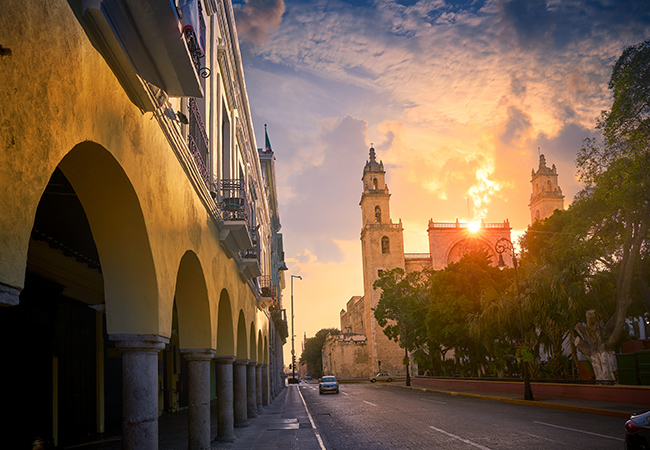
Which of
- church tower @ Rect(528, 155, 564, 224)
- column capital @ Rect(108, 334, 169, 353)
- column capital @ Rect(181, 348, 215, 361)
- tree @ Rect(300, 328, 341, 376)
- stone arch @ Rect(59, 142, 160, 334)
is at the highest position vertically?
church tower @ Rect(528, 155, 564, 224)

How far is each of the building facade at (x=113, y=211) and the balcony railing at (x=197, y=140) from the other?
6cm

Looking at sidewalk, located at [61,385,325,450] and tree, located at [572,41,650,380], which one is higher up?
tree, located at [572,41,650,380]

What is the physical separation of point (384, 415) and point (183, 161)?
14941 millimetres

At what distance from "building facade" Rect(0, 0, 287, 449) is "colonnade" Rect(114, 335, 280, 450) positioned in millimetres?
23

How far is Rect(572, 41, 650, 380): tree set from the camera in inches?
778

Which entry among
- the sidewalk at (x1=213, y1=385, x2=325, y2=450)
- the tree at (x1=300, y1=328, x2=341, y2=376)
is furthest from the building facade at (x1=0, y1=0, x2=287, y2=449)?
the tree at (x1=300, y1=328, x2=341, y2=376)

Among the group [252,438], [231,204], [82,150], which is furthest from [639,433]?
[252,438]

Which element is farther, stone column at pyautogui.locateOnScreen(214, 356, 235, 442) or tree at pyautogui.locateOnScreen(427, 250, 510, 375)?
tree at pyautogui.locateOnScreen(427, 250, 510, 375)

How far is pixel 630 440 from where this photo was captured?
7914 mm

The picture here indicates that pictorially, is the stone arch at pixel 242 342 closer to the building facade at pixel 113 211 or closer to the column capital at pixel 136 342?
the building facade at pixel 113 211

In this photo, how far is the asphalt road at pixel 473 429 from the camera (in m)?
11.9

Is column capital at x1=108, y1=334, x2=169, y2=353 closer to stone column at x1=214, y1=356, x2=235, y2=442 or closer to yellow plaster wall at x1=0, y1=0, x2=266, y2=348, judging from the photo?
yellow plaster wall at x1=0, y1=0, x2=266, y2=348

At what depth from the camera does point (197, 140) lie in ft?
34.8

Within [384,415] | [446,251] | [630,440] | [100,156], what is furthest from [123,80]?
[446,251]
